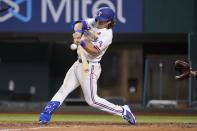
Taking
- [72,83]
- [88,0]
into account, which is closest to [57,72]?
[88,0]

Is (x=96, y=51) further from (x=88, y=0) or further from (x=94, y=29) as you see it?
(x=88, y=0)

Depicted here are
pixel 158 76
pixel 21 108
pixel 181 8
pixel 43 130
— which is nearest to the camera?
pixel 43 130

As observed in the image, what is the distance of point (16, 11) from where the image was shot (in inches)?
696

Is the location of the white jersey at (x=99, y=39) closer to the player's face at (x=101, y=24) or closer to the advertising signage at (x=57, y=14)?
the player's face at (x=101, y=24)

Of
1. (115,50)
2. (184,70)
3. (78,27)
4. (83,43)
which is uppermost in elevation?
(78,27)

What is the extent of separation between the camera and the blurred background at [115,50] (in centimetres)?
1762

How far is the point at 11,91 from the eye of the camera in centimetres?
1983

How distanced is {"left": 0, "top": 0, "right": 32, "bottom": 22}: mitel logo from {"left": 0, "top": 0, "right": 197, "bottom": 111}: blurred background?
12 mm

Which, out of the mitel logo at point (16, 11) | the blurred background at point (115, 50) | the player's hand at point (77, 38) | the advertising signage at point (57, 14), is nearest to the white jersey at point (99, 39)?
the player's hand at point (77, 38)

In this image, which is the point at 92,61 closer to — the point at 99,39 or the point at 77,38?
the point at 99,39

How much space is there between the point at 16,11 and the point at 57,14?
1.21m

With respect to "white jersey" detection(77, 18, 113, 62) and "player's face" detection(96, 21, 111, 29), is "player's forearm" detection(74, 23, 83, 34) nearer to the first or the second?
"white jersey" detection(77, 18, 113, 62)

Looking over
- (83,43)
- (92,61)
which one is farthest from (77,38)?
(92,61)

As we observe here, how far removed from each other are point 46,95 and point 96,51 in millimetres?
11857
